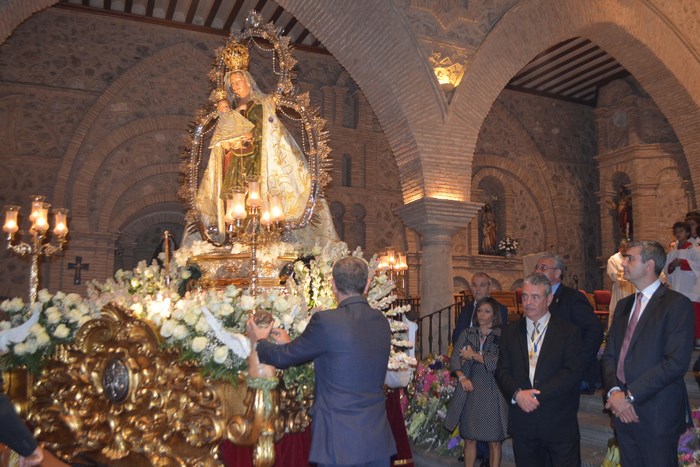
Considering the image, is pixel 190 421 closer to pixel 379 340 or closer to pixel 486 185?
pixel 379 340

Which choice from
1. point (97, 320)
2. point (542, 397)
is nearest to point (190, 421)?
point (97, 320)

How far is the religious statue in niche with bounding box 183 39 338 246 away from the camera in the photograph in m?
5.43

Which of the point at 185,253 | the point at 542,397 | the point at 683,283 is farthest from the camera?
the point at 683,283

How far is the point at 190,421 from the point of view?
11.7 feet

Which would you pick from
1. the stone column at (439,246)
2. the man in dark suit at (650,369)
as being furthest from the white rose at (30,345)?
the stone column at (439,246)

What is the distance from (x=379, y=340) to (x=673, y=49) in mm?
11005

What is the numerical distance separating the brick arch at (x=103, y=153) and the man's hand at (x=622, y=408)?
1247 centimetres

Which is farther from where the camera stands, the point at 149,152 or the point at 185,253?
the point at 149,152

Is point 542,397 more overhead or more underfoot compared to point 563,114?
more underfoot

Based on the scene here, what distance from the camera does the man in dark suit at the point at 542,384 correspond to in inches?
152

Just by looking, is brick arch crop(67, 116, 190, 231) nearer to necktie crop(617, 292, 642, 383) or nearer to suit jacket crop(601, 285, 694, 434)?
necktie crop(617, 292, 642, 383)

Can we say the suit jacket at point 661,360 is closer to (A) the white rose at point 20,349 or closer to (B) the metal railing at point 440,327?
(A) the white rose at point 20,349

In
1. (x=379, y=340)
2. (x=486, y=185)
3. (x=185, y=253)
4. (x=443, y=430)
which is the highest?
(x=486, y=185)

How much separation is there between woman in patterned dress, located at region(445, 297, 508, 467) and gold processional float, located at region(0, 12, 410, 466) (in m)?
0.93
